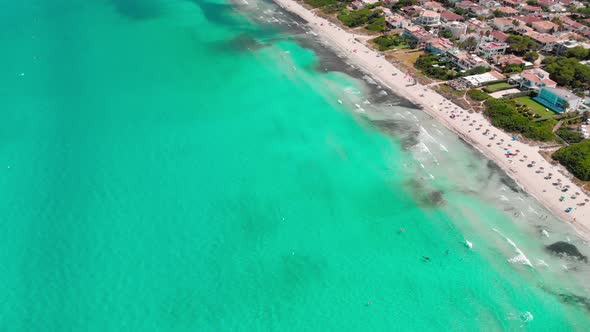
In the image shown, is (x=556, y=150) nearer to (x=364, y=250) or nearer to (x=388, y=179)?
(x=388, y=179)

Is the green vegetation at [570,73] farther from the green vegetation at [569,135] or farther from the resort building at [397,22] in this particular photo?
the resort building at [397,22]

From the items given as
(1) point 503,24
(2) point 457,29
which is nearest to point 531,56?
(1) point 503,24

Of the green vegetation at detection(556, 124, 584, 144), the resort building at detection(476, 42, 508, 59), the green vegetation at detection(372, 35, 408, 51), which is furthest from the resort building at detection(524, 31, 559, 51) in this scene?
the green vegetation at detection(556, 124, 584, 144)

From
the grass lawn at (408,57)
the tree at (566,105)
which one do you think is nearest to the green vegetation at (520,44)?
the grass lawn at (408,57)

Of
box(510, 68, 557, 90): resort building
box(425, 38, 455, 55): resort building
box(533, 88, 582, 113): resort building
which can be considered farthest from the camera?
box(425, 38, 455, 55): resort building

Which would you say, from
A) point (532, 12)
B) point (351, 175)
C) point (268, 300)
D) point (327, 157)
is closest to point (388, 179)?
point (351, 175)

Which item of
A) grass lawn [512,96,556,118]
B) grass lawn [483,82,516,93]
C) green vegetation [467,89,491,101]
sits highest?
grass lawn [483,82,516,93]

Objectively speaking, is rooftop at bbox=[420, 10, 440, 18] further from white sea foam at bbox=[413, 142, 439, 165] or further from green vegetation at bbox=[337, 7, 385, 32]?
white sea foam at bbox=[413, 142, 439, 165]

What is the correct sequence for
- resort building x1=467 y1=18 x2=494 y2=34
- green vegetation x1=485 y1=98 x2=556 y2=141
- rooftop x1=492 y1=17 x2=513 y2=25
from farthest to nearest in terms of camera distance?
rooftop x1=492 y1=17 x2=513 y2=25 < resort building x1=467 y1=18 x2=494 y2=34 < green vegetation x1=485 y1=98 x2=556 y2=141
